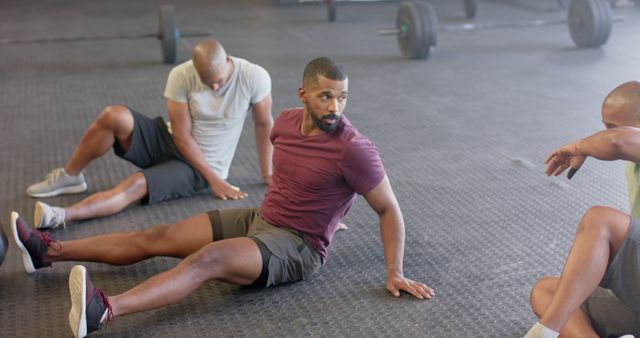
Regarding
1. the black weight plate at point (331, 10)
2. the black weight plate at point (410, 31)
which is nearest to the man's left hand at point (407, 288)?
the black weight plate at point (410, 31)

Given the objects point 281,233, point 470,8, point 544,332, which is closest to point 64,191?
point 281,233

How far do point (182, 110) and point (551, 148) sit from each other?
5.74ft

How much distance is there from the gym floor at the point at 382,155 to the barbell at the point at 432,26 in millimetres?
117

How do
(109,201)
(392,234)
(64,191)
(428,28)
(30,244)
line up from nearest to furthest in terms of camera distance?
1. (392,234)
2. (30,244)
3. (109,201)
4. (64,191)
5. (428,28)

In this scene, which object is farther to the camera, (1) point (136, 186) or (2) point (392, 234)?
(1) point (136, 186)

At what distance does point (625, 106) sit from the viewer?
1.99 m

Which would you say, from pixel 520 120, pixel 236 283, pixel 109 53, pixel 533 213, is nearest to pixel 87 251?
pixel 236 283

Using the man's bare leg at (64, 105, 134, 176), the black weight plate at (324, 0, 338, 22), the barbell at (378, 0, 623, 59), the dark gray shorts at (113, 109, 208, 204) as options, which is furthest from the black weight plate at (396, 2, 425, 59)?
the man's bare leg at (64, 105, 134, 176)

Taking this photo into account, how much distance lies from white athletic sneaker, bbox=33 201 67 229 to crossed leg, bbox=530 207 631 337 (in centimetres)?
180

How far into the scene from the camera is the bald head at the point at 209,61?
3.00 meters

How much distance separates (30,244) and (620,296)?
1.72 metres

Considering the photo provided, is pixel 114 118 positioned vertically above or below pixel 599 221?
below

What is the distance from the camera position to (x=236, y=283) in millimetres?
2416

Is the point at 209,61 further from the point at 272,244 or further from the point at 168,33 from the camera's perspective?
the point at 168,33
